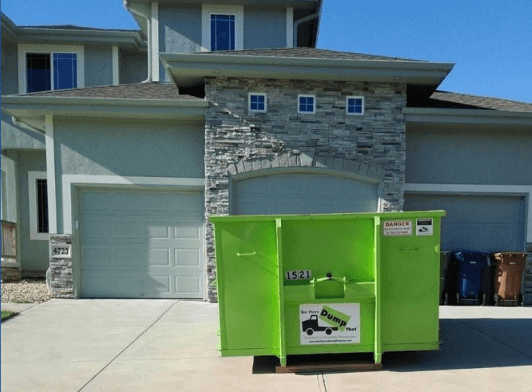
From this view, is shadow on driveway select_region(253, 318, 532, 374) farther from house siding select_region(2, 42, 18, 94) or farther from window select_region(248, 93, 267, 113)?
house siding select_region(2, 42, 18, 94)

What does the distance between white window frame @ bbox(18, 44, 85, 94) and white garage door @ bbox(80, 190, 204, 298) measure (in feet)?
17.6

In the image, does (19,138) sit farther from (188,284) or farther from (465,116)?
(465,116)

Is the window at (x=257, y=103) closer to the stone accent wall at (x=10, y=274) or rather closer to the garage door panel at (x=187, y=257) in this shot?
the garage door panel at (x=187, y=257)

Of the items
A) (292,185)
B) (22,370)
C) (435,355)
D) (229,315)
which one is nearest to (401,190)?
(292,185)

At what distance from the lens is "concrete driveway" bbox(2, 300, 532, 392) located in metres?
4.04

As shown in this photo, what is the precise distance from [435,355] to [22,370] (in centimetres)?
515

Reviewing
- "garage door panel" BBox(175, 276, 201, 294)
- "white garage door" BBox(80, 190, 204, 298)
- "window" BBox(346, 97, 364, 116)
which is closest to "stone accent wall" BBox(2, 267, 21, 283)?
"white garage door" BBox(80, 190, 204, 298)

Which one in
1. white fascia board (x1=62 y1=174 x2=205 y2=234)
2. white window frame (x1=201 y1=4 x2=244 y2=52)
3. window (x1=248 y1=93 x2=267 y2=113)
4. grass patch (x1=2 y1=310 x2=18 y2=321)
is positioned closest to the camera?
grass patch (x1=2 y1=310 x2=18 y2=321)

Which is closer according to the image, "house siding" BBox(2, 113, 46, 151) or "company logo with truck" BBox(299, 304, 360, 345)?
"company logo with truck" BBox(299, 304, 360, 345)

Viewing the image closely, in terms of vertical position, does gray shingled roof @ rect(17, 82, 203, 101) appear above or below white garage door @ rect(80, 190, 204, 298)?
above

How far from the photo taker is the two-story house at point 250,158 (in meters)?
7.31

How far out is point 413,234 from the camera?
4.32 m

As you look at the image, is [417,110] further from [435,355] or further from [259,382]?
[259,382]

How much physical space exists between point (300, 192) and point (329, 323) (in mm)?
3580
